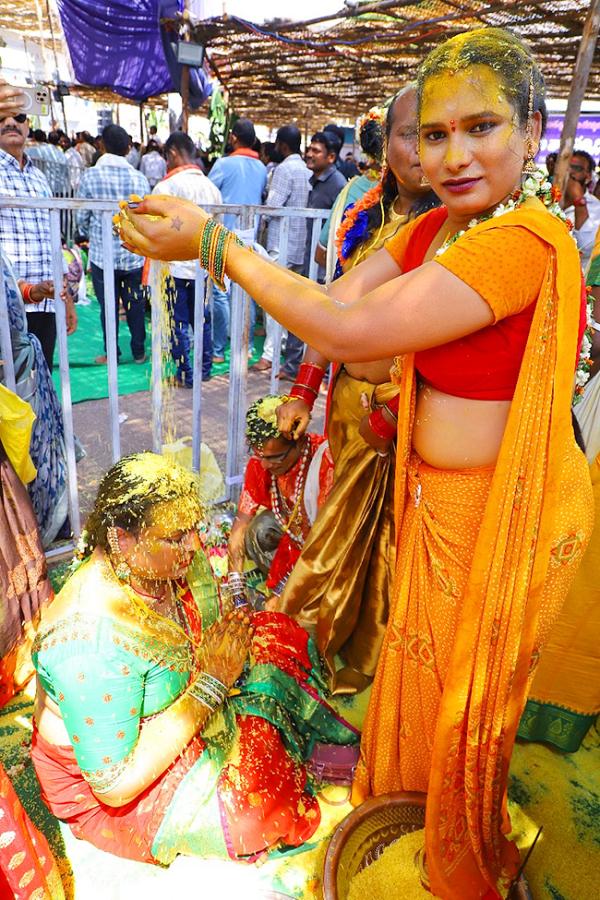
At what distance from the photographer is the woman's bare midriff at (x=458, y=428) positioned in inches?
54.9

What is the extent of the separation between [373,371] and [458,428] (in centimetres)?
71

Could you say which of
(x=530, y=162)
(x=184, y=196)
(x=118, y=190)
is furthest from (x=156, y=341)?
(x=118, y=190)

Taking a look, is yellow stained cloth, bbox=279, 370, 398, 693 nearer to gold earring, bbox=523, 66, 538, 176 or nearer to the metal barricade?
the metal barricade

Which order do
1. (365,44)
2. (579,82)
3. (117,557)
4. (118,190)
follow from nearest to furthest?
1. (117,557)
2. (579,82)
3. (118,190)
4. (365,44)

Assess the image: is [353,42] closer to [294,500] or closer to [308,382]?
[308,382]

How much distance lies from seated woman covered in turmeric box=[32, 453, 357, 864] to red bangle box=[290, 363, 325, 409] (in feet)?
2.92

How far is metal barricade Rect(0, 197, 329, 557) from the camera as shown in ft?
8.24

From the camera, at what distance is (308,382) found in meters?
2.52

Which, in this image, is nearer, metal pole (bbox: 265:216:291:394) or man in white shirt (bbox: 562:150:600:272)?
metal pole (bbox: 265:216:291:394)

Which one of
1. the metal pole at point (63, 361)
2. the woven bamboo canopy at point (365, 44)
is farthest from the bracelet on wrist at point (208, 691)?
the woven bamboo canopy at point (365, 44)

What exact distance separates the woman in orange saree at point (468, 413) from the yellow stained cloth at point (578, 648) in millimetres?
646

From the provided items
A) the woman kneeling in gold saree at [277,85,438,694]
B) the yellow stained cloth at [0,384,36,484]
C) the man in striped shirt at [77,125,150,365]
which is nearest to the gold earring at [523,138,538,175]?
the woman kneeling in gold saree at [277,85,438,694]

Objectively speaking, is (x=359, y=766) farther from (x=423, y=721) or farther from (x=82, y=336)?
(x=82, y=336)

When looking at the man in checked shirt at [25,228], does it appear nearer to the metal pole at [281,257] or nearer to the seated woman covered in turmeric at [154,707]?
the metal pole at [281,257]
